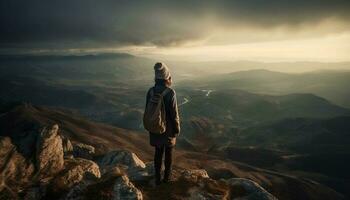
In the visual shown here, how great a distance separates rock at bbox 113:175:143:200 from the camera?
14996mm

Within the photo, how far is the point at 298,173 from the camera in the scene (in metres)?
194

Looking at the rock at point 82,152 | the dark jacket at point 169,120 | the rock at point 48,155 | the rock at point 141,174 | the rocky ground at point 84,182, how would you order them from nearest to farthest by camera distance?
the dark jacket at point 169,120 → the rocky ground at point 84,182 → the rock at point 141,174 → the rock at point 48,155 → the rock at point 82,152

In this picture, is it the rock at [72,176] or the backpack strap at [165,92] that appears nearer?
the backpack strap at [165,92]

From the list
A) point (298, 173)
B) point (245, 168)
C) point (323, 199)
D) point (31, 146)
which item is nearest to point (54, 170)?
point (31, 146)

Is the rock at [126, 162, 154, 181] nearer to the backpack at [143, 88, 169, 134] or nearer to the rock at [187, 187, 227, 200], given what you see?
the rock at [187, 187, 227, 200]

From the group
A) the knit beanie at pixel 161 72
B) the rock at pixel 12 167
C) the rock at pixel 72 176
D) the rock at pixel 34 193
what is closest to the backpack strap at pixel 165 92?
the knit beanie at pixel 161 72

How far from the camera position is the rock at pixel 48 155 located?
2598cm

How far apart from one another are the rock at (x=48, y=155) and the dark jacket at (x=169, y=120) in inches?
476

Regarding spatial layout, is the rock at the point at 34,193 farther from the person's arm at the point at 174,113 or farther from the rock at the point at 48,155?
the person's arm at the point at 174,113

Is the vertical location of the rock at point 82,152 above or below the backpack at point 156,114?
below

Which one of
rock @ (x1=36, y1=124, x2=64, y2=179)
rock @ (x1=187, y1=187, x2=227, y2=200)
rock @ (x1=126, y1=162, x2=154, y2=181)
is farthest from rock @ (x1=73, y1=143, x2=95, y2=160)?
rock @ (x1=187, y1=187, x2=227, y2=200)

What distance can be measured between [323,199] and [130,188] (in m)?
151

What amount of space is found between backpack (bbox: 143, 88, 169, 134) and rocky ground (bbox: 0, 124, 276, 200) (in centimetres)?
316

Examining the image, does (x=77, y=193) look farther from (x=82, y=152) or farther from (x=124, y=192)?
(x=82, y=152)
